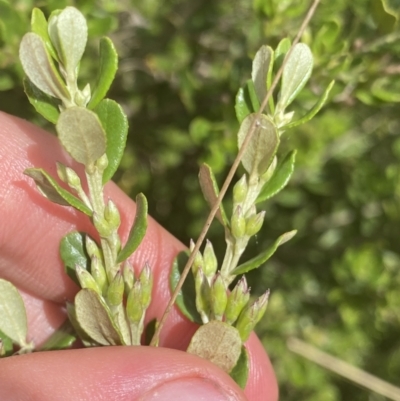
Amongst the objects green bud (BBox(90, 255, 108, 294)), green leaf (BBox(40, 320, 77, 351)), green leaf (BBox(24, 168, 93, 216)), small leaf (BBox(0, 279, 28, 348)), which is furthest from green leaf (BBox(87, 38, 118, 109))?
green leaf (BBox(40, 320, 77, 351))

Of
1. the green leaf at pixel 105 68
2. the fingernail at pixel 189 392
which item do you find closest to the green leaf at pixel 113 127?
the green leaf at pixel 105 68

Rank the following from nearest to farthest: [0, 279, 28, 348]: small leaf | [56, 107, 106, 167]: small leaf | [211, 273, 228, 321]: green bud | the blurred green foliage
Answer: [56, 107, 106, 167]: small leaf
[211, 273, 228, 321]: green bud
[0, 279, 28, 348]: small leaf
the blurred green foliage

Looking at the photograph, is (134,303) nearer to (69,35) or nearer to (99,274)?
(99,274)

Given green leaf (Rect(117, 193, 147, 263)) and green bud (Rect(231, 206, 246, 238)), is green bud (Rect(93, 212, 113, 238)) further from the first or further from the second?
green bud (Rect(231, 206, 246, 238))

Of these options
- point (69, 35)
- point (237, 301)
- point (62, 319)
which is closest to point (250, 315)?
point (237, 301)

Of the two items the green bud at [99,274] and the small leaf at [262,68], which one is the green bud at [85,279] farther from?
the small leaf at [262,68]

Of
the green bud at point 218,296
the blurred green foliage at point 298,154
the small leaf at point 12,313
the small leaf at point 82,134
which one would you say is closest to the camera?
the small leaf at point 82,134
